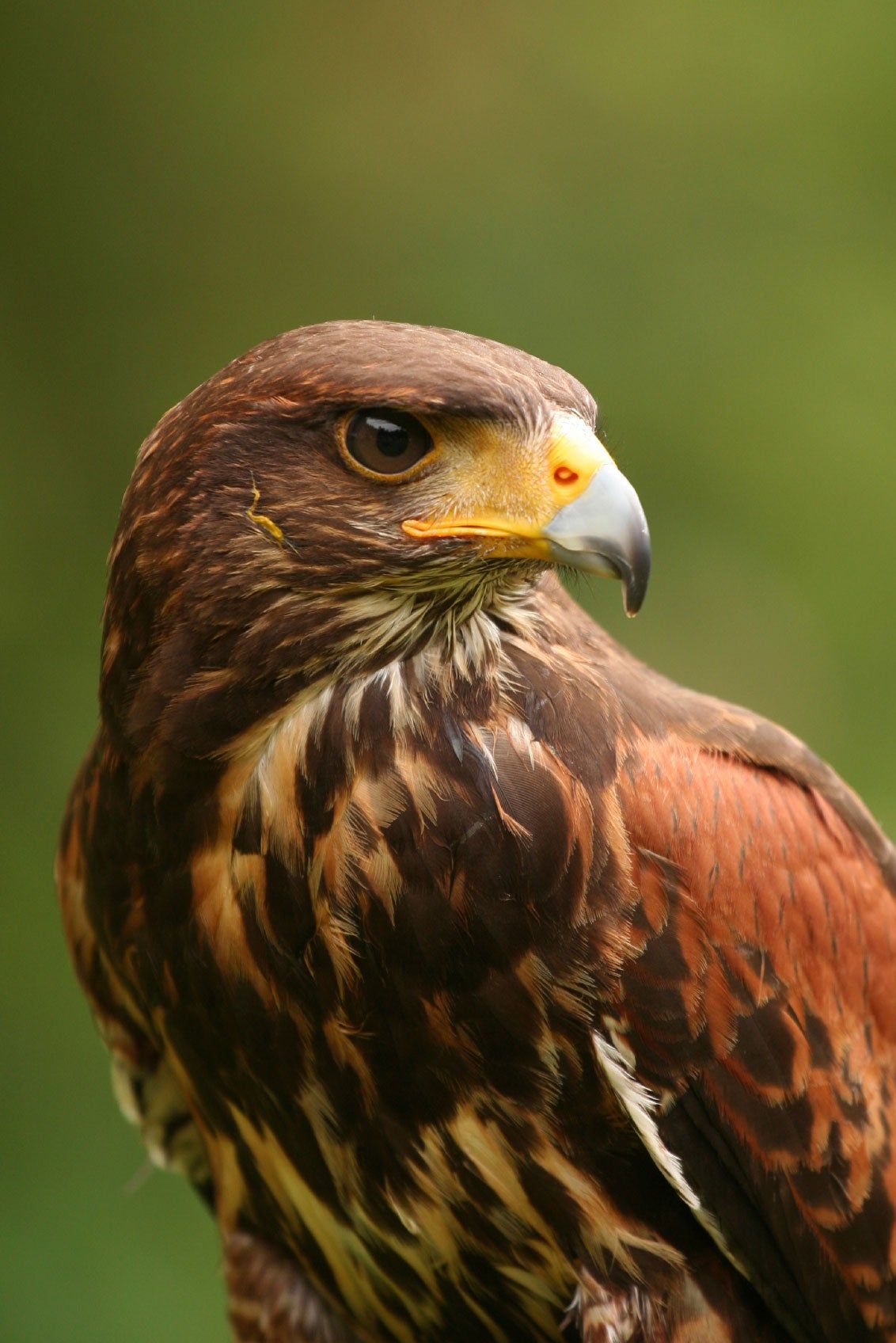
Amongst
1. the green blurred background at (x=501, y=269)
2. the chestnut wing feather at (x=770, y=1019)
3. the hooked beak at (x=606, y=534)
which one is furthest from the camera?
the green blurred background at (x=501, y=269)

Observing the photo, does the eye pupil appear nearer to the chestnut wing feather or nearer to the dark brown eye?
the dark brown eye

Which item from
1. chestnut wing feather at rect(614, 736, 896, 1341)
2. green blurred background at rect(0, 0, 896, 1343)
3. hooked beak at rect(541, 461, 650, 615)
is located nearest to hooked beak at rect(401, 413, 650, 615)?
hooked beak at rect(541, 461, 650, 615)

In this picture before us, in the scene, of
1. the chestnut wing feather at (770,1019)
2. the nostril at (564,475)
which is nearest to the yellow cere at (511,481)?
the nostril at (564,475)

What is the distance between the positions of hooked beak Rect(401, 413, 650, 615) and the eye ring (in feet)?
0.24

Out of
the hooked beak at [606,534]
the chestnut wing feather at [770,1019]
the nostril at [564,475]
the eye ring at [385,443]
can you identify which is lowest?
the chestnut wing feather at [770,1019]

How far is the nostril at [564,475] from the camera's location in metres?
2.38

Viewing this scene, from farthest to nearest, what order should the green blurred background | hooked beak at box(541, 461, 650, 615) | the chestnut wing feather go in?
the green blurred background
the chestnut wing feather
hooked beak at box(541, 461, 650, 615)

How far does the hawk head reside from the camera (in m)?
2.37

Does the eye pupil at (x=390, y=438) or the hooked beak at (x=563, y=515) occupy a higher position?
the eye pupil at (x=390, y=438)

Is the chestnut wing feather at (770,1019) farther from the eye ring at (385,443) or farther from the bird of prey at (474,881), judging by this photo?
the eye ring at (385,443)

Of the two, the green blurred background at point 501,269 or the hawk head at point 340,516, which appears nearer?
the hawk head at point 340,516

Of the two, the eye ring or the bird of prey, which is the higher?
the eye ring

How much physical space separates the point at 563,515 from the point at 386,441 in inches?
10.7

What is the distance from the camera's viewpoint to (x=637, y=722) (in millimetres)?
2684
